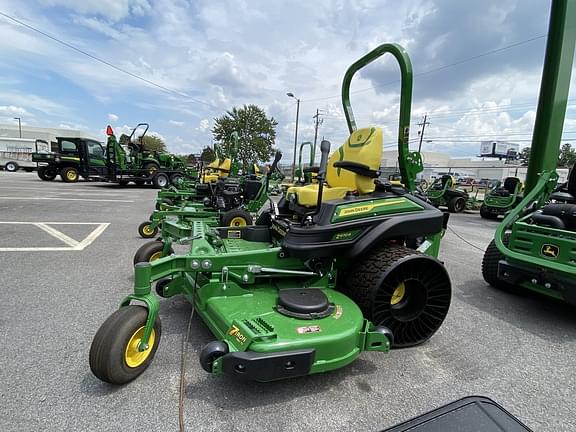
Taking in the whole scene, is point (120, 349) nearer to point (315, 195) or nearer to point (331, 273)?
point (331, 273)

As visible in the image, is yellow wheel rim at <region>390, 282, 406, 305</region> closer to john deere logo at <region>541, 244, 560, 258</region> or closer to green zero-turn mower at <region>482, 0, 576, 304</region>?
green zero-turn mower at <region>482, 0, 576, 304</region>

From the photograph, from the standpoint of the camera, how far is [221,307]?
91.6 inches

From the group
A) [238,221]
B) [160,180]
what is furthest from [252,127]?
[238,221]

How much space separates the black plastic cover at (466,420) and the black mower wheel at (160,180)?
18.0 meters

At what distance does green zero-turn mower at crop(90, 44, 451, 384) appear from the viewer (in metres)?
1.95

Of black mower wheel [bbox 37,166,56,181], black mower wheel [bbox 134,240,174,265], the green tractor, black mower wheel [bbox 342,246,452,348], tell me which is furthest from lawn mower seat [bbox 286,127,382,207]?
black mower wheel [bbox 37,166,56,181]

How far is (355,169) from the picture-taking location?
9.97 ft

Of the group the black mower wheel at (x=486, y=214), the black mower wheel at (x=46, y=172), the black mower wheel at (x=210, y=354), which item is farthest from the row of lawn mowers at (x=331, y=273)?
the black mower wheel at (x=46, y=172)

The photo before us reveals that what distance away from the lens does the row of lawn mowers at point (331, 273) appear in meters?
1.98

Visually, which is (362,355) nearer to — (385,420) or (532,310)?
(385,420)

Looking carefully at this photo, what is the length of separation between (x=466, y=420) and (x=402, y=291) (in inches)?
71.2

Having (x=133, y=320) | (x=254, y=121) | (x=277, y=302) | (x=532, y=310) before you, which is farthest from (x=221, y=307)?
(x=254, y=121)

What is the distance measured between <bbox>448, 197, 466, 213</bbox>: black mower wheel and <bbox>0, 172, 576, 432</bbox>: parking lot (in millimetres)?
11335

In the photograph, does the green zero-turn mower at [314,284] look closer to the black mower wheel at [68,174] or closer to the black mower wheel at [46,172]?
the black mower wheel at [68,174]
